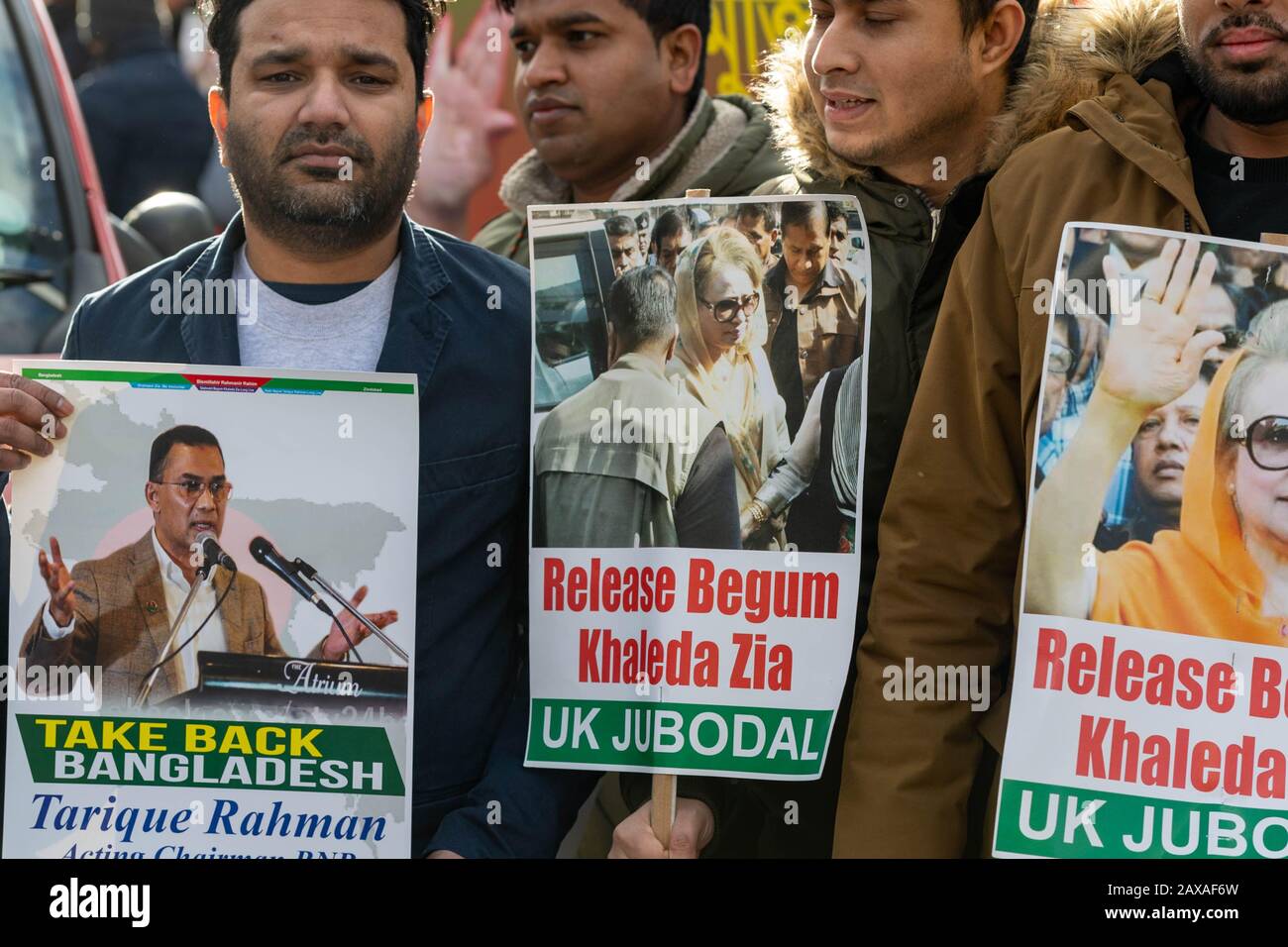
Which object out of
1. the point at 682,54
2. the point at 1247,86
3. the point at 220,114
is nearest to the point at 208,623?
the point at 220,114

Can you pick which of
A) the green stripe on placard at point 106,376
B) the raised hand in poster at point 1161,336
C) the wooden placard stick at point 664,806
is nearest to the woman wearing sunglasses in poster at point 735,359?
the wooden placard stick at point 664,806

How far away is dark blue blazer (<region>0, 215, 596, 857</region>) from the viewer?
100 inches

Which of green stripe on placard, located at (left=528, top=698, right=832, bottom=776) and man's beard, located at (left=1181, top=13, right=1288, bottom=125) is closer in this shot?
man's beard, located at (left=1181, top=13, right=1288, bottom=125)

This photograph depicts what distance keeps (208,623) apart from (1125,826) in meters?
1.41

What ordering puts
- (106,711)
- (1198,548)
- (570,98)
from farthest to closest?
(570,98) < (106,711) < (1198,548)

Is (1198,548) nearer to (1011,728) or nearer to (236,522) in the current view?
(1011,728)

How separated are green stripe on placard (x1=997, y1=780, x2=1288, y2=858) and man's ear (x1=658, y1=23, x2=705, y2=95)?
2.00 meters

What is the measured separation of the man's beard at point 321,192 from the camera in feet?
8.23

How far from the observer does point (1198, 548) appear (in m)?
2.30

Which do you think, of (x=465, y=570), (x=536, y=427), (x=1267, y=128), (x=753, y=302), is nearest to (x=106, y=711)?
(x=465, y=570)

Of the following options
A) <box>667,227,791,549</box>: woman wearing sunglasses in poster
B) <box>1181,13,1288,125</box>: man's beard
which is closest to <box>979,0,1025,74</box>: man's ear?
<box>1181,13,1288,125</box>: man's beard

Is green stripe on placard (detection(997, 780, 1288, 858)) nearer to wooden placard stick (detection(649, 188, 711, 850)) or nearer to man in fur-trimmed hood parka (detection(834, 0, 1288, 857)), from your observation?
man in fur-trimmed hood parka (detection(834, 0, 1288, 857))

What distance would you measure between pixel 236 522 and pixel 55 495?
0.28 m
